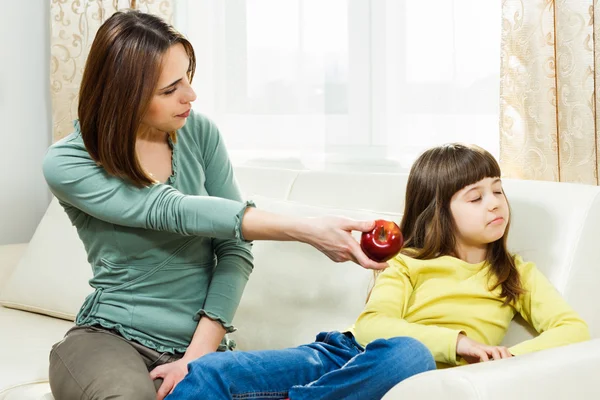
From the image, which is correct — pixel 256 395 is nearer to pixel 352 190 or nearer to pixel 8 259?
pixel 352 190

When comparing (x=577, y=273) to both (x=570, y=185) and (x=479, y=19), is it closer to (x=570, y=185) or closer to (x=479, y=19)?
(x=570, y=185)

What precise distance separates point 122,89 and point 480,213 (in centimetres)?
78

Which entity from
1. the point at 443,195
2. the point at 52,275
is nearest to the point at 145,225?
the point at 443,195

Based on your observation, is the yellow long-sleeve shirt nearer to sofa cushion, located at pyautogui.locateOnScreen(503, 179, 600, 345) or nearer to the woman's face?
sofa cushion, located at pyautogui.locateOnScreen(503, 179, 600, 345)

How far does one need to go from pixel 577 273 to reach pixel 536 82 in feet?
2.26

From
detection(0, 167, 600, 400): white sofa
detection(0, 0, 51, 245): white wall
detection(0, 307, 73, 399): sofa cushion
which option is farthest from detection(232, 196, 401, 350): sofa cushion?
detection(0, 0, 51, 245): white wall

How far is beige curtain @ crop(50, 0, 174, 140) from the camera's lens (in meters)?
3.52

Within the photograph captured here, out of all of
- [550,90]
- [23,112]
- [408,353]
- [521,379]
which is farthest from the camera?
[23,112]

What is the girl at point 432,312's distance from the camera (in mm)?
1570

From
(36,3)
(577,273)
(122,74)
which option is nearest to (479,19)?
(577,273)

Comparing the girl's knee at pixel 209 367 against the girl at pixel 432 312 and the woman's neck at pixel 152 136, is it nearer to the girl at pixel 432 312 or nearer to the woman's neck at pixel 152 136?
the girl at pixel 432 312

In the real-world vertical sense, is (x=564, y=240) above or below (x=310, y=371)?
above

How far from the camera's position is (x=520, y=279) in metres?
1.75

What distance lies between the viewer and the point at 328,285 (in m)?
2.08
